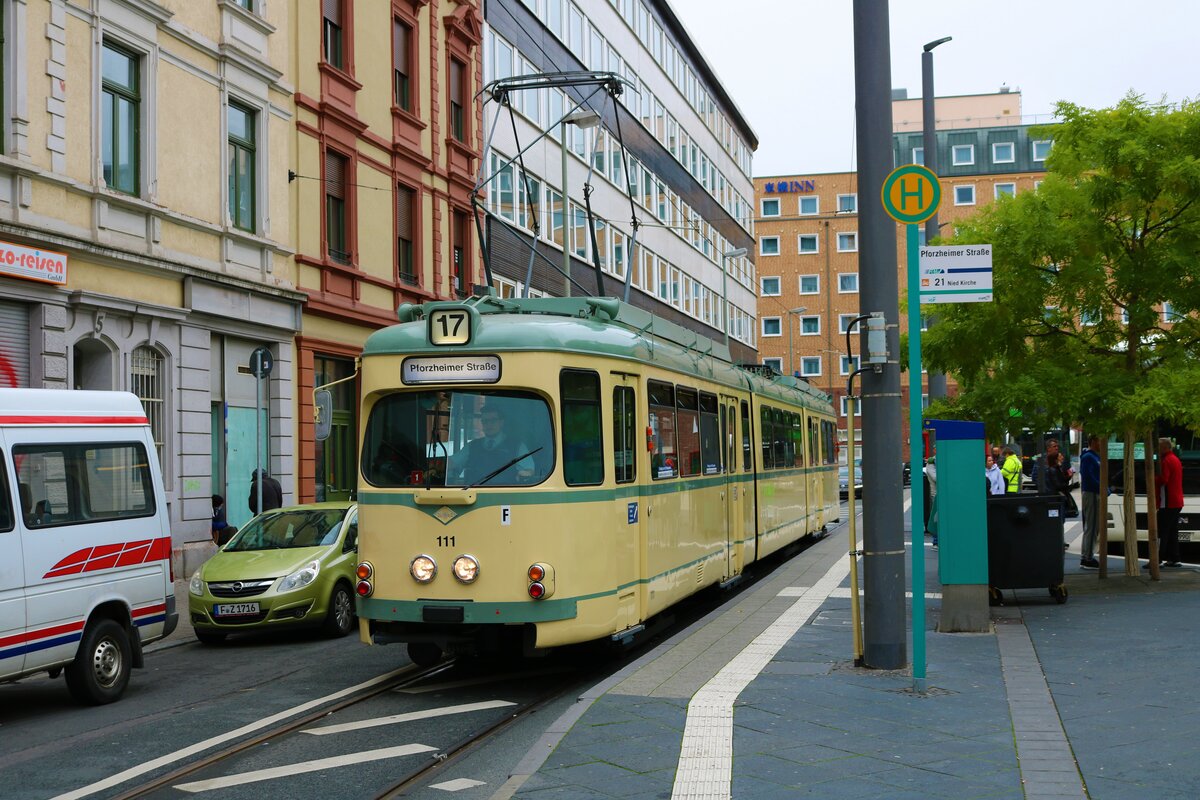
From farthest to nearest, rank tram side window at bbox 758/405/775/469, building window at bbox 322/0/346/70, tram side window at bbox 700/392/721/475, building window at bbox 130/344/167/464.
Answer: building window at bbox 322/0/346/70
building window at bbox 130/344/167/464
tram side window at bbox 758/405/775/469
tram side window at bbox 700/392/721/475

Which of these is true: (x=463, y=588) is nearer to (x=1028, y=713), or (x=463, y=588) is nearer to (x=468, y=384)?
(x=468, y=384)

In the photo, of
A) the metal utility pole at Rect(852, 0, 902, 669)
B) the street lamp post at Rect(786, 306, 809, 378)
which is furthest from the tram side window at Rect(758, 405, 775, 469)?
the street lamp post at Rect(786, 306, 809, 378)

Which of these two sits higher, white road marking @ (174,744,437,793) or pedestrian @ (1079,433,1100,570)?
pedestrian @ (1079,433,1100,570)

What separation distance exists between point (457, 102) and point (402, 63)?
2.83 m

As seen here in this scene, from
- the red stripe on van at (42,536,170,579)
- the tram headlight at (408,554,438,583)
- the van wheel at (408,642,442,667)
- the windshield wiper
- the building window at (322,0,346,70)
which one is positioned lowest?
the van wheel at (408,642,442,667)

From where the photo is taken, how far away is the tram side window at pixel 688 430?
13094 millimetres

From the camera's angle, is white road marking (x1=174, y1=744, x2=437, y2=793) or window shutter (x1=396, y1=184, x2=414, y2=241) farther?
window shutter (x1=396, y1=184, x2=414, y2=241)

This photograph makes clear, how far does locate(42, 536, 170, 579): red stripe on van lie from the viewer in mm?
10336

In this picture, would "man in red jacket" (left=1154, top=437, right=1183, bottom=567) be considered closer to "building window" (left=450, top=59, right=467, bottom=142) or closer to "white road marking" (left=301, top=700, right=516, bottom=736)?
"white road marking" (left=301, top=700, right=516, bottom=736)

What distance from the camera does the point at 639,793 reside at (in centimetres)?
678

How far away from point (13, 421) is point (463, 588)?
11.7 feet

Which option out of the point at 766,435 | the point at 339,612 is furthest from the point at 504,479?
the point at 766,435

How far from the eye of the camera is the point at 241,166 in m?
23.2

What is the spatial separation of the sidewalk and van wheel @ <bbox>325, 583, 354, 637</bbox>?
4106 millimetres
